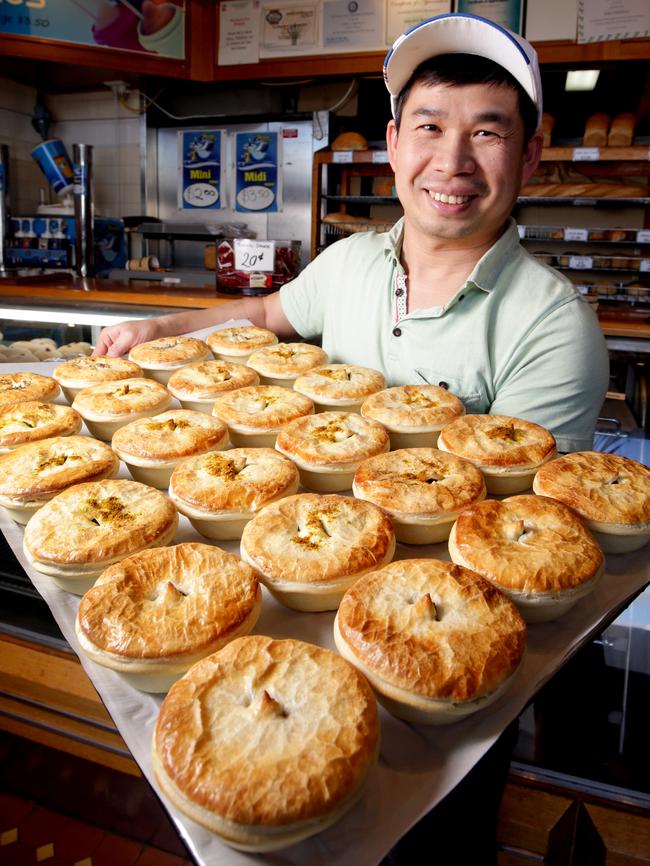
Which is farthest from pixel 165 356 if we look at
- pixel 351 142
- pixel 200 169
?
pixel 200 169

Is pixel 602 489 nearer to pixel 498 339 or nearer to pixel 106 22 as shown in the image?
pixel 498 339

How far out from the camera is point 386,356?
6.82ft

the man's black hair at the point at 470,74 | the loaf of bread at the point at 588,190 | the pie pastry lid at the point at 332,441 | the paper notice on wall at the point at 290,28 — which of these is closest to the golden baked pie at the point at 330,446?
the pie pastry lid at the point at 332,441

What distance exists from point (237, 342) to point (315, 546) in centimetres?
114

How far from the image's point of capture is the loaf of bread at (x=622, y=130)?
4438mm

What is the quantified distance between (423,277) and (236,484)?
1183 mm

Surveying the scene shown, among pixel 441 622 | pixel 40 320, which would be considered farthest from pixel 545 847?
pixel 40 320

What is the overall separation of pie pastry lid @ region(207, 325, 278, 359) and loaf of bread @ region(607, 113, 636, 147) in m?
3.75

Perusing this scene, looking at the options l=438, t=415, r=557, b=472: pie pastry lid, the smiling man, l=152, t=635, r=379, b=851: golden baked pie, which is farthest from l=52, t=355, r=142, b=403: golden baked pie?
l=152, t=635, r=379, b=851: golden baked pie

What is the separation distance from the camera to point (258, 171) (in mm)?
5930

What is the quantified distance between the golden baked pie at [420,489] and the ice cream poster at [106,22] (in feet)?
17.3

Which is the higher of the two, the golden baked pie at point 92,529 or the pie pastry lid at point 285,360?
the pie pastry lid at point 285,360

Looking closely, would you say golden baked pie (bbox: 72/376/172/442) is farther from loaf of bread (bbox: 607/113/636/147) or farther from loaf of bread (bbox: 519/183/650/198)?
loaf of bread (bbox: 607/113/636/147)

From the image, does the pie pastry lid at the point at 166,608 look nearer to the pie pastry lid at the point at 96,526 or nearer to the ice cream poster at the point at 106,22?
the pie pastry lid at the point at 96,526
